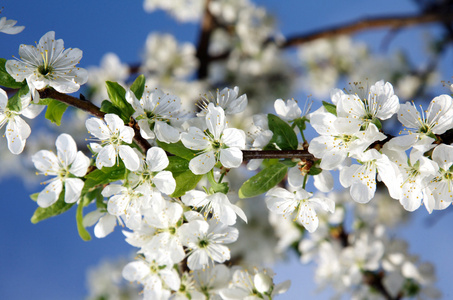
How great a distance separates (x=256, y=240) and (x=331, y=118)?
2.66 metres

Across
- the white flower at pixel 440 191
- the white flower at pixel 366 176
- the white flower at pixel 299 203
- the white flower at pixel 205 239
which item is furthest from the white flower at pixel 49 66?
the white flower at pixel 440 191

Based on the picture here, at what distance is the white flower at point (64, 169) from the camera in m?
1.03

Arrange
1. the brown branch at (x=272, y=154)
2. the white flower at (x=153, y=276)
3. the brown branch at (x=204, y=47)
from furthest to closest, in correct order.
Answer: the brown branch at (x=204, y=47), the white flower at (x=153, y=276), the brown branch at (x=272, y=154)

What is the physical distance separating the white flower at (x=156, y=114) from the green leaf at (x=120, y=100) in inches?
0.8

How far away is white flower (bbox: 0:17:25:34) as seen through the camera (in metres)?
0.97

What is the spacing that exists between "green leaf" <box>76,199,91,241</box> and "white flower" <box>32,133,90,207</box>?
0.11 meters

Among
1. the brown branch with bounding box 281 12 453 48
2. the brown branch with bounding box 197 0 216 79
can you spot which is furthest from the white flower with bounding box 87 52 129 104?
the brown branch with bounding box 281 12 453 48

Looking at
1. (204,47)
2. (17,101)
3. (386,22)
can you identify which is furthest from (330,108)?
(204,47)

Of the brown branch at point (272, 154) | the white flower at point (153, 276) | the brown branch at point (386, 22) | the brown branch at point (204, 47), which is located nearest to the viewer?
the brown branch at point (272, 154)

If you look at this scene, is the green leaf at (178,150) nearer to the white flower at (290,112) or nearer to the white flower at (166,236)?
the white flower at (166,236)

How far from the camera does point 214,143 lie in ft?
3.30

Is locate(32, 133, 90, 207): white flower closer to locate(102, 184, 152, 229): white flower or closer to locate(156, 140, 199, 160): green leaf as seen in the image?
locate(102, 184, 152, 229): white flower

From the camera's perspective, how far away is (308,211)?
3.61 ft

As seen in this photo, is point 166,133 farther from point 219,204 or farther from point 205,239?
point 205,239
